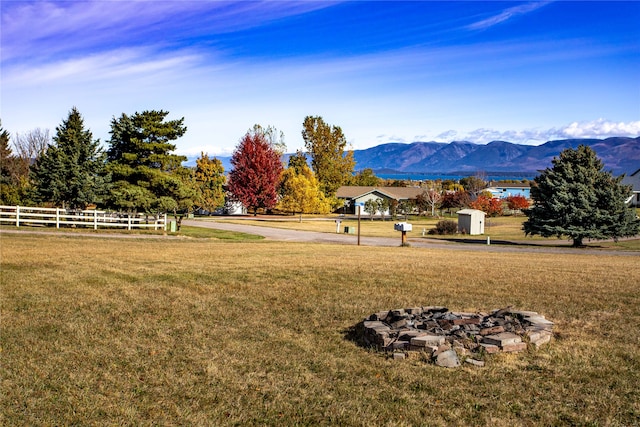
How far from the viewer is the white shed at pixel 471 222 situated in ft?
165

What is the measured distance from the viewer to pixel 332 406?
7.33 meters

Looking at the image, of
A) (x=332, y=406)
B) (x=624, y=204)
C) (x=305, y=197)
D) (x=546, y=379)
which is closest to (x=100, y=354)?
(x=332, y=406)

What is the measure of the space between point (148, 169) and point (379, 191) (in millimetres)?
51220

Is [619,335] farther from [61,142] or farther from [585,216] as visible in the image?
[61,142]

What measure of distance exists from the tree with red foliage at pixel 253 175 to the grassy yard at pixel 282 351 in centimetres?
5274

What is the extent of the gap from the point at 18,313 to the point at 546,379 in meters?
11.0

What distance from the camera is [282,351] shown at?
988 cm

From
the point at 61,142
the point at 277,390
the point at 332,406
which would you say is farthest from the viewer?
the point at 61,142

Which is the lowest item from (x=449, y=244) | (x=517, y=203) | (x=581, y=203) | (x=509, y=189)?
(x=449, y=244)

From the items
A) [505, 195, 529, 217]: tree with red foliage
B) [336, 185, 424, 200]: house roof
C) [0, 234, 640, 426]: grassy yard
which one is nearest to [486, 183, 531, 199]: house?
[336, 185, 424, 200]: house roof

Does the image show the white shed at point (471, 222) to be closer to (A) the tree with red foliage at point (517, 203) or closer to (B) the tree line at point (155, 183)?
(B) the tree line at point (155, 183)

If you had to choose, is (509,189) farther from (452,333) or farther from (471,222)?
(452,333)

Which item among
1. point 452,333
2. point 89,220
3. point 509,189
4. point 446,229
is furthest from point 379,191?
point 452,333

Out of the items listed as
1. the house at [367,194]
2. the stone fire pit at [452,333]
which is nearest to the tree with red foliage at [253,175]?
the house at [367,194]
